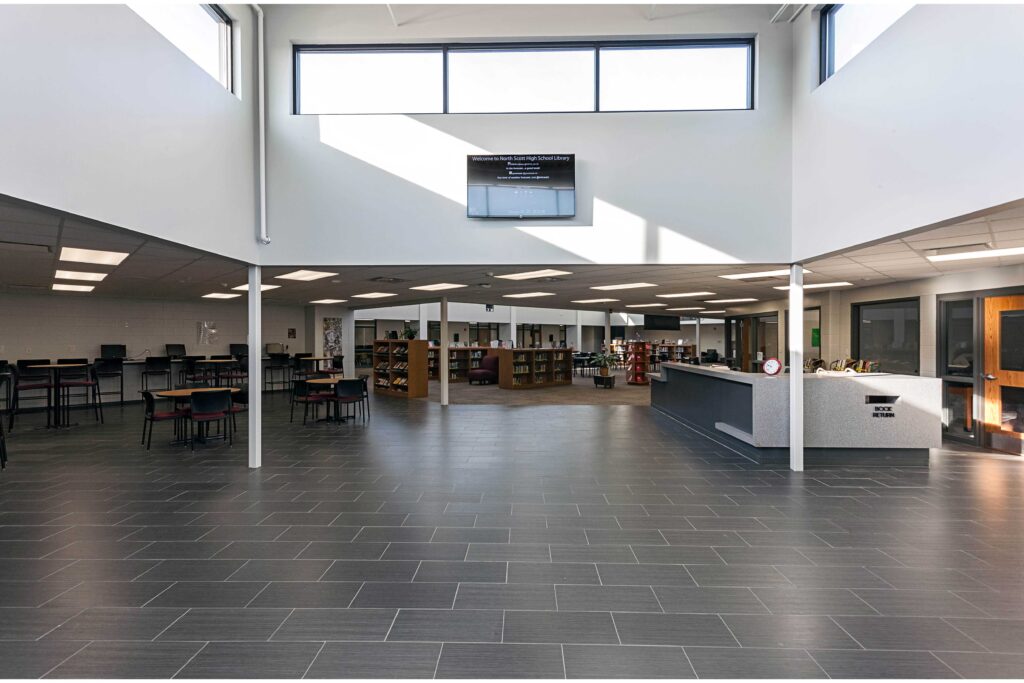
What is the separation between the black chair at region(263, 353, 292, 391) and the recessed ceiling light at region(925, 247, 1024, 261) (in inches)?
556

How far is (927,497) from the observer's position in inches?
191

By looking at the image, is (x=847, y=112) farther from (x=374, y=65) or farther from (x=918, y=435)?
(x=374, y=65)

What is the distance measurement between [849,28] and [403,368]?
11421 millimetres

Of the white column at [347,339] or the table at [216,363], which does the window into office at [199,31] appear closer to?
the table at [216,363]

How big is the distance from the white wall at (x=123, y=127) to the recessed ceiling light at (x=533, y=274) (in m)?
3.81

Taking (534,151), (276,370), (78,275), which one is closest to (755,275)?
(534,151)

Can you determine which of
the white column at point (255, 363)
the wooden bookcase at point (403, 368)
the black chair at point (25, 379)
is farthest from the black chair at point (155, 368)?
the white column at point (255, 363)

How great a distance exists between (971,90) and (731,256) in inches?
108

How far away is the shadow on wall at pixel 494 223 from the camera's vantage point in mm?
6105

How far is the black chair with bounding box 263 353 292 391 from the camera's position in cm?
1408

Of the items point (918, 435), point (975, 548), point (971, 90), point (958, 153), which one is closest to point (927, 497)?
point (975, 548)

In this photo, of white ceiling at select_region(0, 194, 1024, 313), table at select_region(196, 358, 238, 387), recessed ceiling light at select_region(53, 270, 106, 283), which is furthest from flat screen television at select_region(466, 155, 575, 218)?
table at select_region(196, 358, 238, 387)

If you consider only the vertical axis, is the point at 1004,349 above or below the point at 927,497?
above

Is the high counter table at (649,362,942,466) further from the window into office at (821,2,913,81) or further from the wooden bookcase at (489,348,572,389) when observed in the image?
the wooden bookcase at (489,348,572,389)
